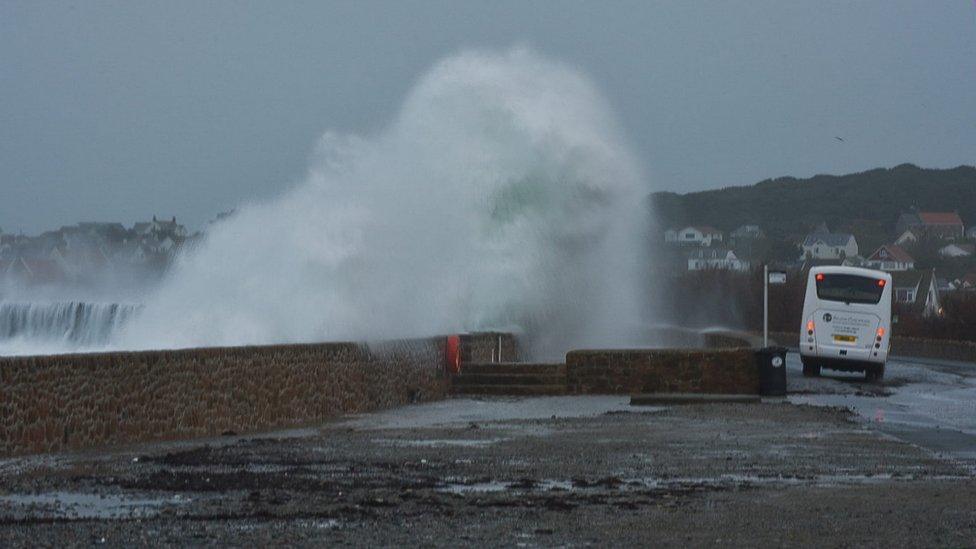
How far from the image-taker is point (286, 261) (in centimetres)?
2741

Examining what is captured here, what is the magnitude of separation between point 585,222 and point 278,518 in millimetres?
30861

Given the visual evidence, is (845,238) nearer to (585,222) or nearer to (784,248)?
(784,248)

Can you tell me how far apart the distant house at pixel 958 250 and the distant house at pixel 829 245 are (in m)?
9.59

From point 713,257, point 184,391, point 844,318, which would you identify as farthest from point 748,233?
point 184,391

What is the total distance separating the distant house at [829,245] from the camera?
170000 mm

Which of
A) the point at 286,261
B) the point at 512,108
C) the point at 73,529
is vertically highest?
the point at 512,108

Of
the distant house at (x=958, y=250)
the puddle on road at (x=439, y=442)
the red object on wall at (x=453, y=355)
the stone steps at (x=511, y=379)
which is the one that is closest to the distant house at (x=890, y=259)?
the distant house at (x=958, y=250)

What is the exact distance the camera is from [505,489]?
11367mm

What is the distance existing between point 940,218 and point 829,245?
3115cm

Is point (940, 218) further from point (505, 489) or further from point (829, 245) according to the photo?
point (505, 489)

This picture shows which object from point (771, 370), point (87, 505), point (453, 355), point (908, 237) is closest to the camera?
point (87, 505)

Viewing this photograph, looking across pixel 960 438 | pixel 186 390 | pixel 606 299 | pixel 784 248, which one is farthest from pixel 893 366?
pixel 784 248

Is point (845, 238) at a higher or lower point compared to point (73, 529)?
higher

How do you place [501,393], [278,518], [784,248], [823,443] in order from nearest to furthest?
[278,518]
[823,443]
[501,393]
[784,248]
